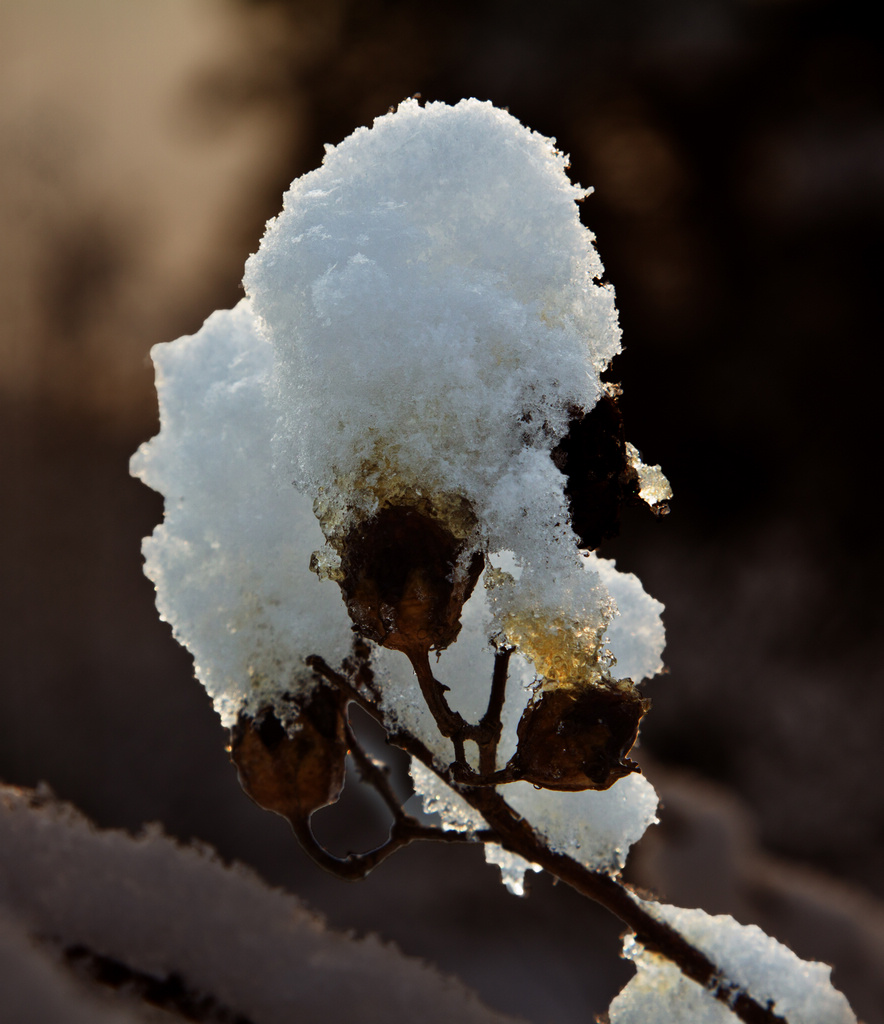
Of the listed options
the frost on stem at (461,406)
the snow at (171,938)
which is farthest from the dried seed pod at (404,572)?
the snow at (171,938)

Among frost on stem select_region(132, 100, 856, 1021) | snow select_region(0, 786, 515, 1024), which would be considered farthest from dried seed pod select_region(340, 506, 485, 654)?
snow select_region(0, 786, 515, 1024)

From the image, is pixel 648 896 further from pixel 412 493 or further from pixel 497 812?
pixel 412 493

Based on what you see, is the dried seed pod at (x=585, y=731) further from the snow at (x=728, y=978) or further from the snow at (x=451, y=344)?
the snow at (x=728, y=978)

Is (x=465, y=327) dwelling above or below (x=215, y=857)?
above

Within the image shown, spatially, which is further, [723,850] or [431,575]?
[723,850]

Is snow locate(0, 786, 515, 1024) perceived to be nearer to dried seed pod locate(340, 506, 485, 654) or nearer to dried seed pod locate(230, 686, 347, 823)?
dried seed pod locate(230, 686, 347, 823)

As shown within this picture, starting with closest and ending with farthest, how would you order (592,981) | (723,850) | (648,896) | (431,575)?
1. (431,575)
2. (648,896)
3. (592,981)
4. (723,850)

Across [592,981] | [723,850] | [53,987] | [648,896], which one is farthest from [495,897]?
[53,987]

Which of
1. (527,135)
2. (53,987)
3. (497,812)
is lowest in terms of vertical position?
(53,987)
